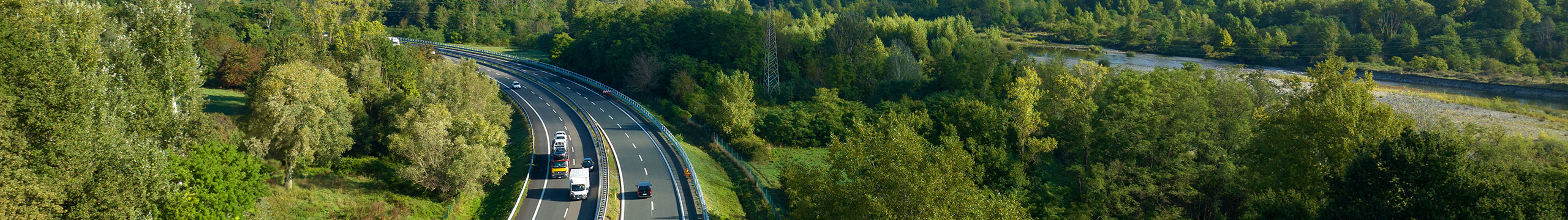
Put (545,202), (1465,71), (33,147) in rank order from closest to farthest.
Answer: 1. (33,147)
2. (545,202)
3. (1465,71)

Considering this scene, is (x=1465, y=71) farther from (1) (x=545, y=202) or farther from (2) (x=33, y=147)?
(2) (x=33, y=147)

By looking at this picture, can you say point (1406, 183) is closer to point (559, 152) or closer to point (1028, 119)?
point (1028, 119)

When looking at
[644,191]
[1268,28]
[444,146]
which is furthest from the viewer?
[1268,28]

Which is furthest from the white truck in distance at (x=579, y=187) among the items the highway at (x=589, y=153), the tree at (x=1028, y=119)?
the tree at (x=1028, y=119)

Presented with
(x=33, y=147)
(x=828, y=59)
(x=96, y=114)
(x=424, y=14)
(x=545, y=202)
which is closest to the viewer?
(x=33, y=147)

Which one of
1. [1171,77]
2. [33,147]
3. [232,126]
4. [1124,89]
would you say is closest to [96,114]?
[33,147]

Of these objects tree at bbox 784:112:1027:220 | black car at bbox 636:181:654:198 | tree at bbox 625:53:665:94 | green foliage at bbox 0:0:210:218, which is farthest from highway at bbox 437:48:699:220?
green foliage at bbox 0:0:210:218

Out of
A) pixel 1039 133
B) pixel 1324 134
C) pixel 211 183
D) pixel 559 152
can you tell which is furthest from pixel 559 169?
pixel 1324 134
